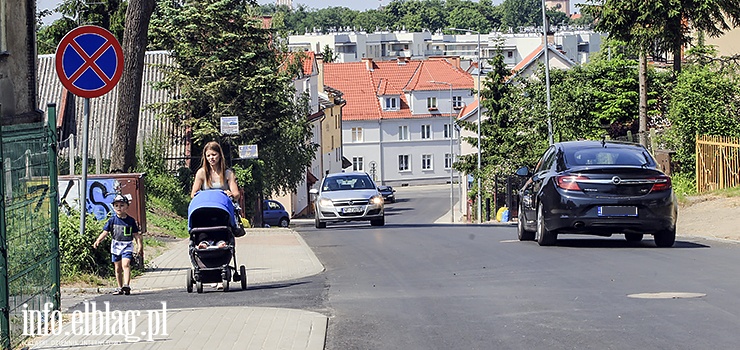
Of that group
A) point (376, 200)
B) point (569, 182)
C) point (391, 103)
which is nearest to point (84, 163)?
point (569, 182)

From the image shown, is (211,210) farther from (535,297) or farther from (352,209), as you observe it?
(352,209)

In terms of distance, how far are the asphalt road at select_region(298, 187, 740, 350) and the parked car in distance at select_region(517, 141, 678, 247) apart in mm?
397

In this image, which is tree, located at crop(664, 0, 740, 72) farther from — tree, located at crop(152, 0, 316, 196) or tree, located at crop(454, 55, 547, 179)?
tree, located at crop(152, 0, 316, 196)

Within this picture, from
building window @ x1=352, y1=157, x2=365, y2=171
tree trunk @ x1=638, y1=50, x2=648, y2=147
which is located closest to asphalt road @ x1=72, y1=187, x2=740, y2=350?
tree trunk @ x1=638, y1=50, x2=648, y2=147

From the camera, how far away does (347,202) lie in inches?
1110

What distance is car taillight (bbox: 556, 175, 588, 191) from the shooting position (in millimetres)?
15625

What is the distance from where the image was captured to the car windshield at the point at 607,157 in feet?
52.6

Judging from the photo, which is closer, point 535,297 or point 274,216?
point 535,297

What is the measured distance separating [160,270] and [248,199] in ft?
85.7

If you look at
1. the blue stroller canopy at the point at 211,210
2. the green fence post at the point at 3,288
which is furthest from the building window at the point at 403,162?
the green fence post at the point at 3,288

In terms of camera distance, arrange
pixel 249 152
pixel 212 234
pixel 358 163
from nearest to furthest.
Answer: pixel 212 234 < pixel 249 152 < pixel 358 163

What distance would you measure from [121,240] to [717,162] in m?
21.8

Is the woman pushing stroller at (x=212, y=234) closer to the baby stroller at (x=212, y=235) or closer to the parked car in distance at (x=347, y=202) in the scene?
the baby stroller at (x=212, y=235)

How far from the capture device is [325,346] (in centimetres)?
827
